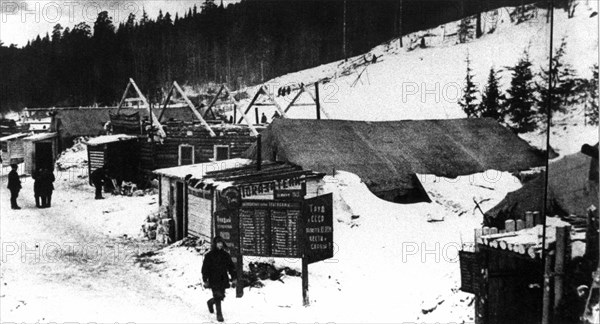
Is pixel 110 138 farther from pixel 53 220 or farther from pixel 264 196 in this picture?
Answer: pixel 264 196

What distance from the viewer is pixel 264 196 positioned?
40.9 ft

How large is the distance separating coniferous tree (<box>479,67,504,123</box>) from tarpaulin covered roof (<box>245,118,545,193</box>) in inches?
13.1

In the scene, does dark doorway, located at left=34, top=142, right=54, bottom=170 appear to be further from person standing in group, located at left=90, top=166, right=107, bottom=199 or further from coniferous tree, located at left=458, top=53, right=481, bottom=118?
coniferous tree, located at left=458, top=53, right=481, bottom=118

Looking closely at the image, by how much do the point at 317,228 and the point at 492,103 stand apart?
11325 mm

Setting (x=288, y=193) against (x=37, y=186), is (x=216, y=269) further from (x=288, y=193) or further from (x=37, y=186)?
(x=37, y=186)

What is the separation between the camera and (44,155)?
1018 inches

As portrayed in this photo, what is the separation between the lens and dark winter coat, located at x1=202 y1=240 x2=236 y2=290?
9.01 metres

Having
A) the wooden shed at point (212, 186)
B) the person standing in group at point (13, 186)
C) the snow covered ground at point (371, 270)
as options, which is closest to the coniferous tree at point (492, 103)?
the snow covered ground at point (371, 270)

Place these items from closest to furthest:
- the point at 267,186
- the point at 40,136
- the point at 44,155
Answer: the point at 267,186 < the point at 40,136 < the point at 44,155

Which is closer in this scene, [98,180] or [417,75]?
[417,75]

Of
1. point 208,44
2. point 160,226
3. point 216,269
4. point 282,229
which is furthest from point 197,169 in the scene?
point 216,269

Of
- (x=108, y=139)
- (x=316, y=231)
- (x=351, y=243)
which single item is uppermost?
(x=108, y=139)

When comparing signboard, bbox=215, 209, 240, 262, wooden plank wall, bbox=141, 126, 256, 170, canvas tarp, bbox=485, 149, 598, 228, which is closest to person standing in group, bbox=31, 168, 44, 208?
wooden plank wall, bbox=141, 126, 256, 170

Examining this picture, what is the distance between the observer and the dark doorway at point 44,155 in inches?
962
